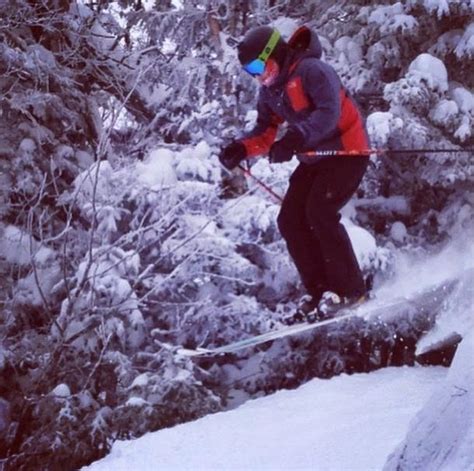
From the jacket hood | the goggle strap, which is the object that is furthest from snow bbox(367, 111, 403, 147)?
the goggle strap

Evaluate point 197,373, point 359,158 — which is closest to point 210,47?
point 197,373

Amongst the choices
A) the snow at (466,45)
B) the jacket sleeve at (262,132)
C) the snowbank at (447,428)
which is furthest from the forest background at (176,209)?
the snowbank at (447,428)

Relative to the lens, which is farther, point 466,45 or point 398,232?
point 398,232

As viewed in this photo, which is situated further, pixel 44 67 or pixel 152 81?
pixel 152 81

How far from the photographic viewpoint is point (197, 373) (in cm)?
1139

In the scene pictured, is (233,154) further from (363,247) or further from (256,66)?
(363,247)

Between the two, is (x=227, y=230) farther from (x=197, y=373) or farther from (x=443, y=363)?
(x=443, y=363)

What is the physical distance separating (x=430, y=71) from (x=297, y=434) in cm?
473

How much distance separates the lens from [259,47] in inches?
185

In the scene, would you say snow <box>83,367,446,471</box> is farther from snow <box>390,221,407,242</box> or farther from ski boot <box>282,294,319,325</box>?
snow <box>390,221,407,242</box>

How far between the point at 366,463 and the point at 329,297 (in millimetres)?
1681

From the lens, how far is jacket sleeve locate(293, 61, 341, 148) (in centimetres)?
456

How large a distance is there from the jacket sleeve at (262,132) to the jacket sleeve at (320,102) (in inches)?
26.5

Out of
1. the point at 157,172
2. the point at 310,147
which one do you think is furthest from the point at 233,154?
the point at 157,172
